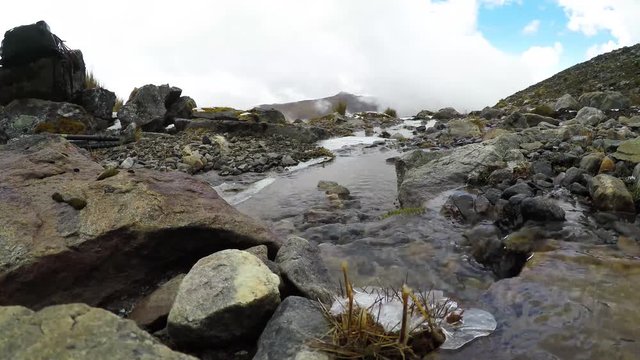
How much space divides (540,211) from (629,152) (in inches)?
134

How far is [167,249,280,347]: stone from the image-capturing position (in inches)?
123

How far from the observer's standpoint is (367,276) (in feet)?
17.0

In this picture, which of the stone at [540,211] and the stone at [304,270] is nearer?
the stone at [304,270]

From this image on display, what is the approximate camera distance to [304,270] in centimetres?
408

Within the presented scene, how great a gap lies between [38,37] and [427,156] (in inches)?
581

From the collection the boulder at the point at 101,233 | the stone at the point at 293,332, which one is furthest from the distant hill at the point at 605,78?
the stone at the point at 293,332

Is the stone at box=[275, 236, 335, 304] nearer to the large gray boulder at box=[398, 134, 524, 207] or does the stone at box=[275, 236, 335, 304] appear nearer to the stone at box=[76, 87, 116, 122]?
the large gray boulder at box=[398, 134, 524, 207]

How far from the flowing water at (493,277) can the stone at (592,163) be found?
1.83 m

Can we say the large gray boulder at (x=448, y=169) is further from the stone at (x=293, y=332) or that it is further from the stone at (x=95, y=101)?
the stone at (x=95, y=101)

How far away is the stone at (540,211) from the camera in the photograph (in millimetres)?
6043

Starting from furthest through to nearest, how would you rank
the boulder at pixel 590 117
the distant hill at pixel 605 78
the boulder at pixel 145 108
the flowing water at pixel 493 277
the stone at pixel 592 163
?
the distant hill at pixel 605 78
the boulder at pixel 145 108
the boulder at pixel 590 117
the stone at pixel 592 163
the flowing water at pixel 493 277

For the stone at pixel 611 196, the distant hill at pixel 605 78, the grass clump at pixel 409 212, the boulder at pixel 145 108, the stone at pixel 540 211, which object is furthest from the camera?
the distant hill at pixel 605 78

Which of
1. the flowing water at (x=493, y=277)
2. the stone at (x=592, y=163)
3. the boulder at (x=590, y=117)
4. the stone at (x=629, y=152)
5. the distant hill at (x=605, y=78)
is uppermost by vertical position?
the distant hill at (x=605, y=78)

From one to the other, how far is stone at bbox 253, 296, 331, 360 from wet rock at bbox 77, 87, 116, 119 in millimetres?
16436
